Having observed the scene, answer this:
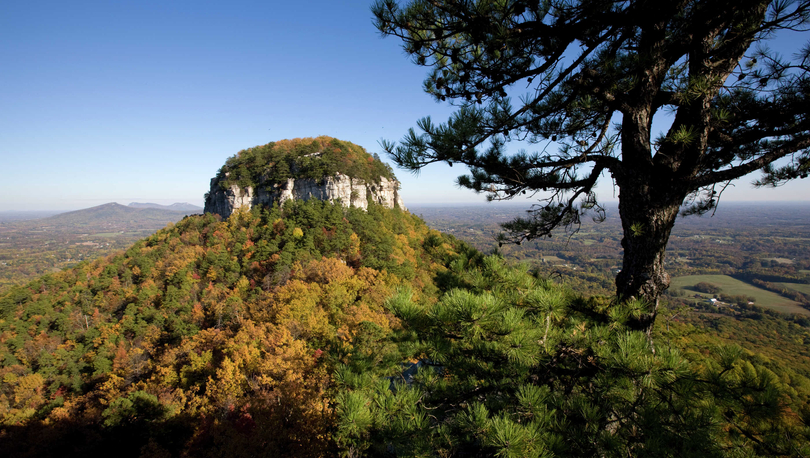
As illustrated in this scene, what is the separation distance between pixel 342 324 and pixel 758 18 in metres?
18.1

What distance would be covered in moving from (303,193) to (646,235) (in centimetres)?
3705

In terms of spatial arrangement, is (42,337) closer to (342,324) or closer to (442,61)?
(342,324)

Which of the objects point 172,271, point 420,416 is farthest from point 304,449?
point 172,271

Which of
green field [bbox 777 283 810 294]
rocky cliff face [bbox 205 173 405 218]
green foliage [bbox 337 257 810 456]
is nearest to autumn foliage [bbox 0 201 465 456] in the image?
green foliage [bbox 337 257 810 456]

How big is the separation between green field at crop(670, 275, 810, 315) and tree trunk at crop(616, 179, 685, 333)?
6355cm

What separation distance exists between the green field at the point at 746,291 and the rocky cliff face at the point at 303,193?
182 ft

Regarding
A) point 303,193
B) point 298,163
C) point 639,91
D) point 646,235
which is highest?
point 298,163

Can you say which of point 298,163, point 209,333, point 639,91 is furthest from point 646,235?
point 298,163

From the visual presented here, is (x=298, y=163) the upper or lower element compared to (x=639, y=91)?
upper

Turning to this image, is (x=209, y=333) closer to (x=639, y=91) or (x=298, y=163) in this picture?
(x=298, y=163)

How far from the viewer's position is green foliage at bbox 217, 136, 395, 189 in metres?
35.7

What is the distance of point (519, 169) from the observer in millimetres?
2881

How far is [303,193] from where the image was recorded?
36.0m

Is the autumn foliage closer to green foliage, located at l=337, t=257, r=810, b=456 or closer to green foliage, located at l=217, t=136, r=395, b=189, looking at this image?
green foliage, located at l=337, t=257, r=810, b=456
